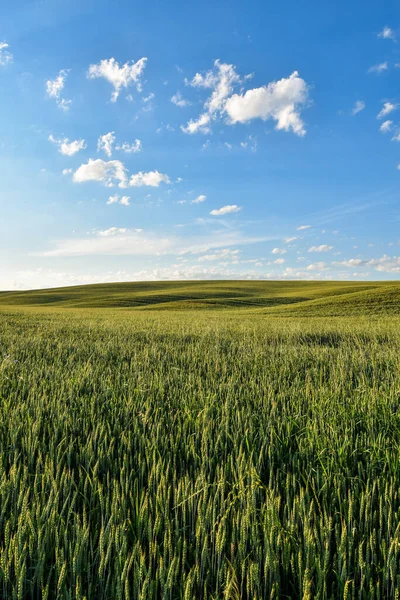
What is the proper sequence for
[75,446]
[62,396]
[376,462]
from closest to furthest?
[376,462] → [75,446] → [62,396]

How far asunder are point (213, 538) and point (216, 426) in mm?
1473

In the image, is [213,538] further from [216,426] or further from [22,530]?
[216,426]

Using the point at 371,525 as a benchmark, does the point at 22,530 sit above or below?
above

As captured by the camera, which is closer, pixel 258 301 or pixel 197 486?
pixel 197 486

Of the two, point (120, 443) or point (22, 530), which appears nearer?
point (22, 530)

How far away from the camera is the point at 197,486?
2.00 meters

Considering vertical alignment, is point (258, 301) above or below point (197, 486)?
below

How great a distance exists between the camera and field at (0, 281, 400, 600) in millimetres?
1491

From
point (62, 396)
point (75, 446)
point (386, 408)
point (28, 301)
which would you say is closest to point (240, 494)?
point (75, 446)

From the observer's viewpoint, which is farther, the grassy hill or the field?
the grassy hill

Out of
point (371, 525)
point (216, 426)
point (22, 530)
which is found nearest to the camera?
point (22, 530)

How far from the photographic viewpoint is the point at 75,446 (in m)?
2.72

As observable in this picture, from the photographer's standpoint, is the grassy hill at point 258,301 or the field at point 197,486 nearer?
the field at point 197,486

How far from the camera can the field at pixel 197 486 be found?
1491 millimetres
